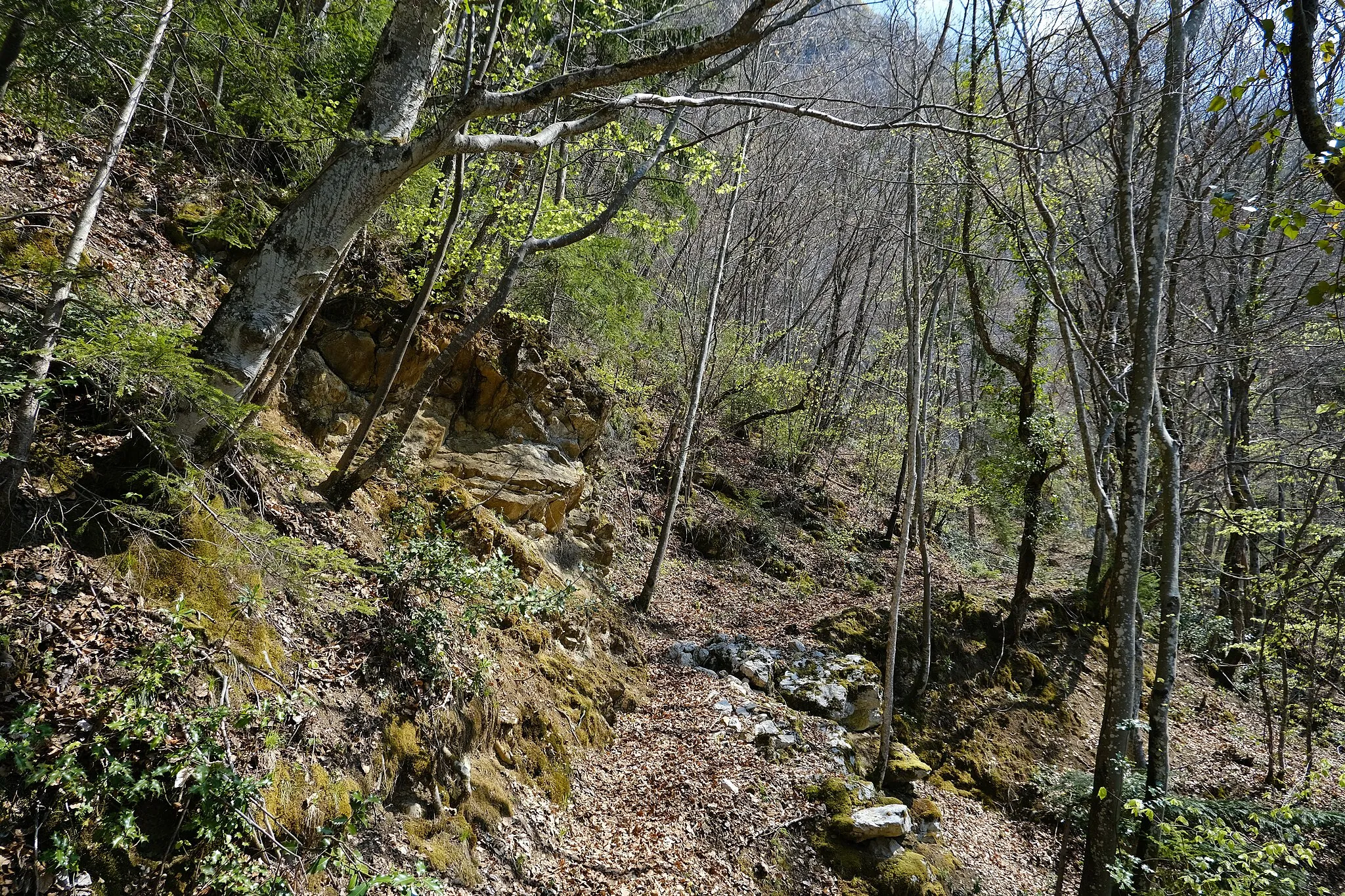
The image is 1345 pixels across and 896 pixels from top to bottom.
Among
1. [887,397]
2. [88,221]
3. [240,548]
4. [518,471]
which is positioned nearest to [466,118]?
[88,221]

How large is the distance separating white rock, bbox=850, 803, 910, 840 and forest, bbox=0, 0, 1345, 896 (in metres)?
0.07

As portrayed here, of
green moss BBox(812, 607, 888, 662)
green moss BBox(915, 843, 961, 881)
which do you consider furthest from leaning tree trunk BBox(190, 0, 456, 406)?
green moss BBox(812, 607, 888, 662)

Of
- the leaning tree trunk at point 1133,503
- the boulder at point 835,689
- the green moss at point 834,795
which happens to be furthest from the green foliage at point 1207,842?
the boulder at point 835,689

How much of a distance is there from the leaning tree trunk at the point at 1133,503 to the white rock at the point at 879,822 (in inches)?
64.1

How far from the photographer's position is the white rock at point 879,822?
20.8 ft

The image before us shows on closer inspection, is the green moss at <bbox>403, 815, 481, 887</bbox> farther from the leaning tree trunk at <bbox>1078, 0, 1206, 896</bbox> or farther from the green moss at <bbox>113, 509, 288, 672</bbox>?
the leaning tree trunk at <bbox>1078, 0, 1206, 896</bbox>

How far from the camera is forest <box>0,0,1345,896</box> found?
2.92 metres

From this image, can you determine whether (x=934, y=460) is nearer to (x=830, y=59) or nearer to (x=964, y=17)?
(x=830, y=59)

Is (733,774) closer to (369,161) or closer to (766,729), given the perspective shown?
(766,729)

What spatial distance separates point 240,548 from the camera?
11.8 feet

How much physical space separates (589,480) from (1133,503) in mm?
7571

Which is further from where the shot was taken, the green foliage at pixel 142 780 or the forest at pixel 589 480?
the forest at pixel 589 480

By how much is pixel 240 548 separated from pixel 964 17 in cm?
968

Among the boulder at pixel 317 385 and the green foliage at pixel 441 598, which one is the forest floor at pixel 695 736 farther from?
the boulder at pixel 317 385
